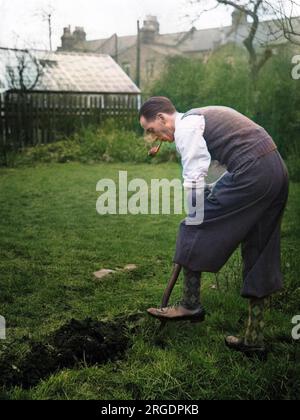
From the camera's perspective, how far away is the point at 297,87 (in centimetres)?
1167

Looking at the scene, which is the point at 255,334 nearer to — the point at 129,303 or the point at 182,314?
the point at 182,314

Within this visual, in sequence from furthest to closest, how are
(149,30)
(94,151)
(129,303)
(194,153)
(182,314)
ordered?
(149,30) < (94,151) < (129,303) < (182,314) < (194,153)

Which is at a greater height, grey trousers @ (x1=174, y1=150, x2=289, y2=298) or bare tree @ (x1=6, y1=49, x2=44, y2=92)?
bare tree @ (x1=6, y1=49, x2=44, y2=92)

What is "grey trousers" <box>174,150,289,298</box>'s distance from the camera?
3.03 m

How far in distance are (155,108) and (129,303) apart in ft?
5.93

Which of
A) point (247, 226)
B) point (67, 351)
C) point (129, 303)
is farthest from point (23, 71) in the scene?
point (247, 226)

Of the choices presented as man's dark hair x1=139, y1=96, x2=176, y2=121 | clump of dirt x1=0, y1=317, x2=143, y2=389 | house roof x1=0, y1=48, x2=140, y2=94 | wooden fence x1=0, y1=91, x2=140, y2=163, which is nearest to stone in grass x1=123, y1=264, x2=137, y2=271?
clump of dirt x1=0, y1=317, x2=143, y2=389

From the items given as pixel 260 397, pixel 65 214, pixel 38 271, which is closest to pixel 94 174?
pixel 65 214

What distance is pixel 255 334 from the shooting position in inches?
128

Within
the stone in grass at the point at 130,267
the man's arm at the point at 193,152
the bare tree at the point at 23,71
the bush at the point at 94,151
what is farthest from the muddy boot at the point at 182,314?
the bare tree at the point at 23,71

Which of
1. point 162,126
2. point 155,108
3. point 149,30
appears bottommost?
point 162,126

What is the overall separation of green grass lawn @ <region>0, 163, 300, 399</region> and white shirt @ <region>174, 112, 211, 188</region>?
1.12 m

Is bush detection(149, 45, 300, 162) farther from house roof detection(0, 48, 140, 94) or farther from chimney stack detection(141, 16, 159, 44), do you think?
chimney stack detection(141, 16, 159, 44)

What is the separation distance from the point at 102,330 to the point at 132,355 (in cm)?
33
